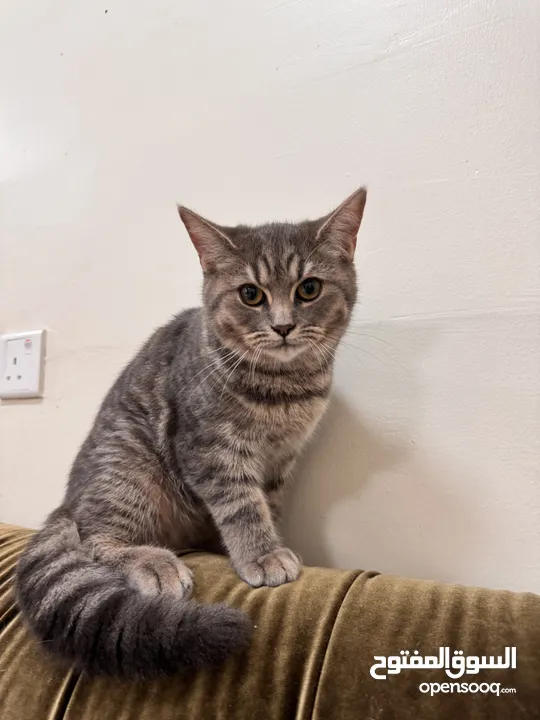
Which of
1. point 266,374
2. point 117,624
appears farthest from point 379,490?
point 117,624

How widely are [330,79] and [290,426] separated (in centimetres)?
75

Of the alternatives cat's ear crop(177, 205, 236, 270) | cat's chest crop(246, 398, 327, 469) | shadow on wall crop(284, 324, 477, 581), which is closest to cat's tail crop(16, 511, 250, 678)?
cat's chest crop(246, 398, 327, 469)

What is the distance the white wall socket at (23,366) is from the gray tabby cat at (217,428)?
0.46 metres

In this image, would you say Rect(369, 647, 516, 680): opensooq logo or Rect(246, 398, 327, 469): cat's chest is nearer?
Rect(369, 647, 516, 680): opensooq logo

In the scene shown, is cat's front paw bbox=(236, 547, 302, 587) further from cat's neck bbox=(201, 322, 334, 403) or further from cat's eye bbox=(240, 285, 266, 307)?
cat's eye bbox=(240, 285, 266, 307)

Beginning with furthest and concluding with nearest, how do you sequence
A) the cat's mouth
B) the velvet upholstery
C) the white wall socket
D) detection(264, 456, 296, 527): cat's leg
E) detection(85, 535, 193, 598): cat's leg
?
the white wall socket
detection(264, 456, 296, 527): cat's leg
the cat's mouth
detection(85, 535, 193, 598): cat's leg
the velvet upholstery

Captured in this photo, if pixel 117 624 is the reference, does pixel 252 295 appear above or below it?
above

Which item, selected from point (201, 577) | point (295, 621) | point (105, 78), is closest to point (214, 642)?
point (295, 621)

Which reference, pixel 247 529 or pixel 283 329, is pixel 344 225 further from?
pixel 247 529

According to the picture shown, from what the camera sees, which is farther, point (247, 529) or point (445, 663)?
point (247, 529)

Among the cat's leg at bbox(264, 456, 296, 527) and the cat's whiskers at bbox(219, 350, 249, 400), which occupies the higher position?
the cat's whiskers at bbox(219, 350, 249, 400)

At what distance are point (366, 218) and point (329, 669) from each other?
2.60 feet

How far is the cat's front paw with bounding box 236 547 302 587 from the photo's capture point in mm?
747

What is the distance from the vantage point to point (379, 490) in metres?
0.96
